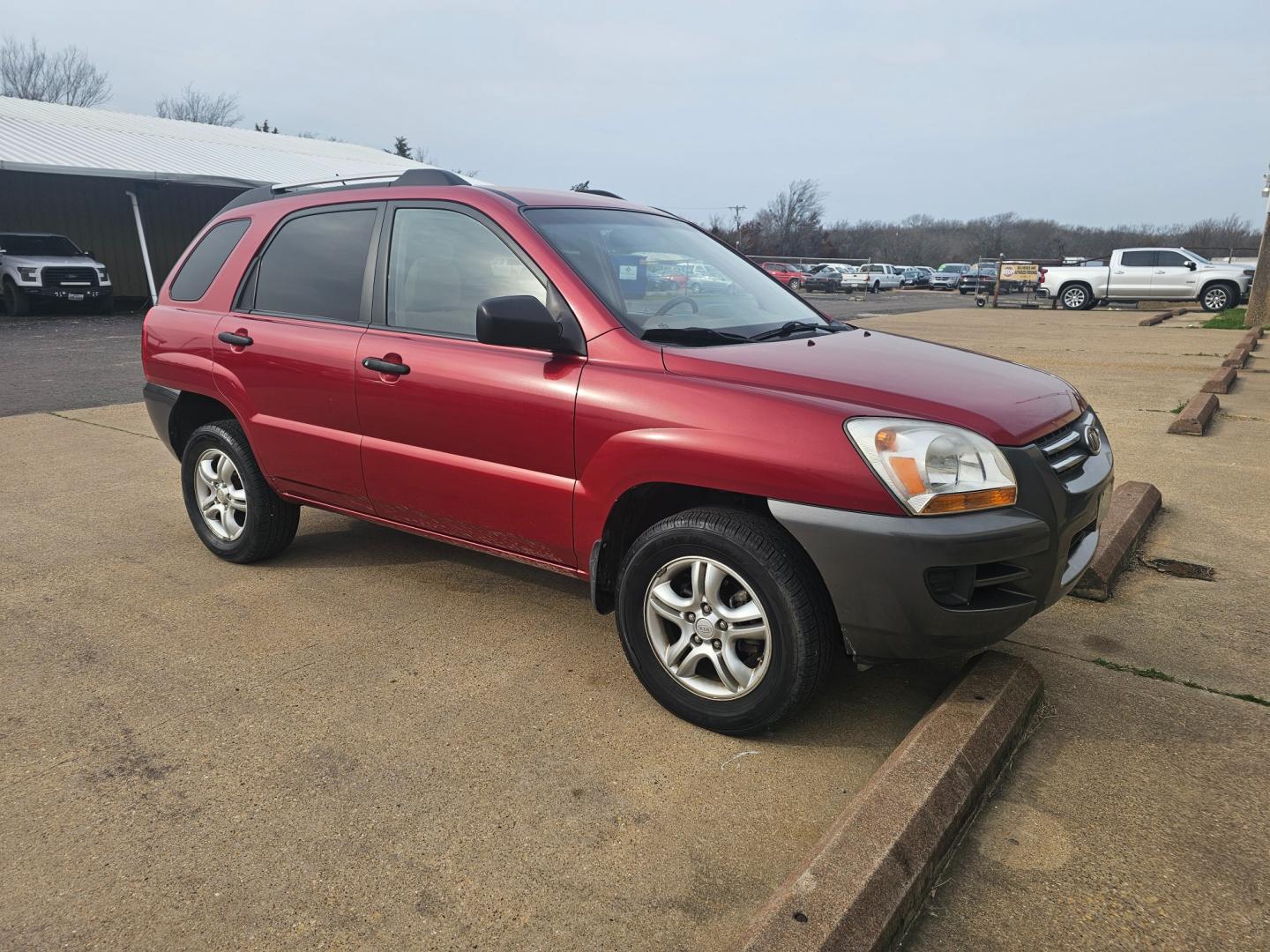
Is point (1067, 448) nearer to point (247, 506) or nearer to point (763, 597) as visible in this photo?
point (763, 597)

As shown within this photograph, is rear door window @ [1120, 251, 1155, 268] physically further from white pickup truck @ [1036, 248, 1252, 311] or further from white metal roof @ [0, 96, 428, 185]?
white metal roof @ [0, 96, 428, 185]

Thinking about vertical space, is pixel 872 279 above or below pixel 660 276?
below

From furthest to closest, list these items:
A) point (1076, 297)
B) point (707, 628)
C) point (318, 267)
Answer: point (1076, 297), point (318, 267), point (707, 628)

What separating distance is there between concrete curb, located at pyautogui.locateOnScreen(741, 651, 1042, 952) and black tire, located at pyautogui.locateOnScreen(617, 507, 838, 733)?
36cm

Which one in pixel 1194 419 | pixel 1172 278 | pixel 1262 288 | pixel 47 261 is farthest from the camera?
pixel 1172 278

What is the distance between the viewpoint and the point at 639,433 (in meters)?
2.99

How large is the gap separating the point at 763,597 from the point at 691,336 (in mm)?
1002

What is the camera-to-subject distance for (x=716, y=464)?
2.84 metres

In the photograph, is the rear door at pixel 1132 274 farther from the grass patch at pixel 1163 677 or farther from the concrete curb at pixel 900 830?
the concrete curb at pixel 900 830

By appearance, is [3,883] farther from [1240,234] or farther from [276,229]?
[1240,234]

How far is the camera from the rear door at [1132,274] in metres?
26.4

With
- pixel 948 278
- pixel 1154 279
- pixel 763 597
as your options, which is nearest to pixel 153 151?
A: pixel 763 597

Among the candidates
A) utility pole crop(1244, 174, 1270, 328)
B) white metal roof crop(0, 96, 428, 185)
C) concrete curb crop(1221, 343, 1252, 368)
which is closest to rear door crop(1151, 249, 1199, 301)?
utility pole crop(1244, 174, 1270, 328)

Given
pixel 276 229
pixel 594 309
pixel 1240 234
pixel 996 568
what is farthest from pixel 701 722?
pixel 1240 234
